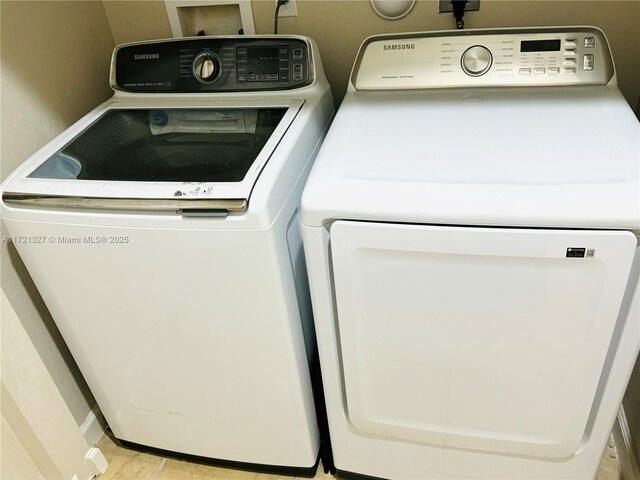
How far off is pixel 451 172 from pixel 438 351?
354 millimetres

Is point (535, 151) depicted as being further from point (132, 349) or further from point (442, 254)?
point (132, 349)

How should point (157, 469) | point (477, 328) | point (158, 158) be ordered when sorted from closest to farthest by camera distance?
point (477, 328)
point (158, 158)
point (157, 469)

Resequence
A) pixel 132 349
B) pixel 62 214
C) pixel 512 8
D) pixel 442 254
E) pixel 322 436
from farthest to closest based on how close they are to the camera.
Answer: pixel 322 436
pixel 512 8
pixel 132 349
pixel 62 214
pixel 442 254

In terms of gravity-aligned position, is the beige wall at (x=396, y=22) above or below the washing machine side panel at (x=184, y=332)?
above

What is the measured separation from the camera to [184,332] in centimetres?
115

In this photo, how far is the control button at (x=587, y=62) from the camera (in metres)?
1.19

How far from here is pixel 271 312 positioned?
3.48 ft

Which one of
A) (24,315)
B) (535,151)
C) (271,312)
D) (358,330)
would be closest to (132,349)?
(24,315)

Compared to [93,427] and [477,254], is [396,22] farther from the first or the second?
[93,427]

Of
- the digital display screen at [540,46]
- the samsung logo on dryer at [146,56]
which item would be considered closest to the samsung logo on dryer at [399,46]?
the digital display screen at [540,46]

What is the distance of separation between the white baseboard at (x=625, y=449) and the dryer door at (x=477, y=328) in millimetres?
293

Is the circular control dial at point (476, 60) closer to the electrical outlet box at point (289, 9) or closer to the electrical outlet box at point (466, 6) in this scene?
the electrical outlet box at point (466, 6)

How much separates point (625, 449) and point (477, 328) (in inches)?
28.6

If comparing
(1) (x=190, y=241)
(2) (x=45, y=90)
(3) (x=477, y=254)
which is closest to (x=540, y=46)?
(3) (x=477, y=254)
